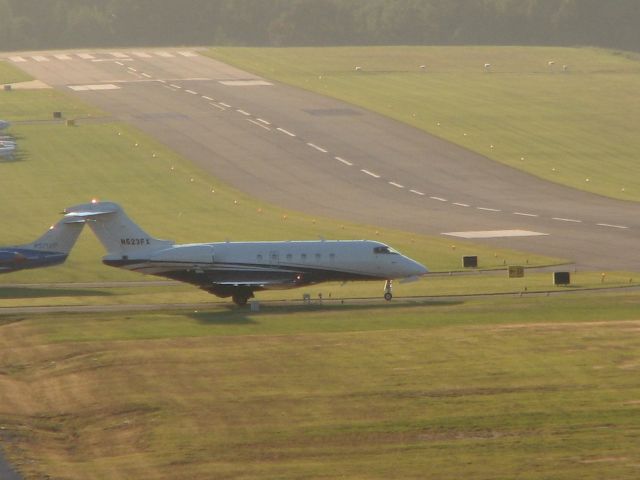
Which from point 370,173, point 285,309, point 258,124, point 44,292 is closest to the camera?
point 285,309

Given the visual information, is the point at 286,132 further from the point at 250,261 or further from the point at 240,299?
the point at 250,261

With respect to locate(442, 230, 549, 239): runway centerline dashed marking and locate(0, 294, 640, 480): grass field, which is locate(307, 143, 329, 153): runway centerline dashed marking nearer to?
locate(442, 230, 549, 239): runway centerline dashed marking

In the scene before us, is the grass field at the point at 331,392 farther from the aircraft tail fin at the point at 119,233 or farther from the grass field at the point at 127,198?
the grass field at the point at 127,198

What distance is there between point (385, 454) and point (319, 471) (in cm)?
341

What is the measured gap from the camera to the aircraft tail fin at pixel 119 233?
286ft

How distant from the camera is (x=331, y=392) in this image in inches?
2506

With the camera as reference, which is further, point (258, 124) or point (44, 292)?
point (258, 124)

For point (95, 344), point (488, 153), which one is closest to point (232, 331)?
point (95, 344)

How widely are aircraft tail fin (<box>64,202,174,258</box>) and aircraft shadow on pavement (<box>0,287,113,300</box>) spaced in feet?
24.6

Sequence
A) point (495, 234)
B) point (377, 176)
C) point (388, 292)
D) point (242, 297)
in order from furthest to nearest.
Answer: point (377, 176)
point (495, 234)
point (388, 292)
point (242, 297)

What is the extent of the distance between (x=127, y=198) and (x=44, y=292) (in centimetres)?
4823

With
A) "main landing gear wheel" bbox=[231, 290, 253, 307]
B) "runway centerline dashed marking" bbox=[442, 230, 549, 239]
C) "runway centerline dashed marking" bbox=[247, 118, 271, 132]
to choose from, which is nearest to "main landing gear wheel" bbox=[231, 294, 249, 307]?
"main landing gear wheel" bbox=[231, 290, 253, 307]

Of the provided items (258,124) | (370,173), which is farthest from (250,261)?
(258,124)

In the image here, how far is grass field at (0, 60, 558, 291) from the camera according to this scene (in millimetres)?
110875
